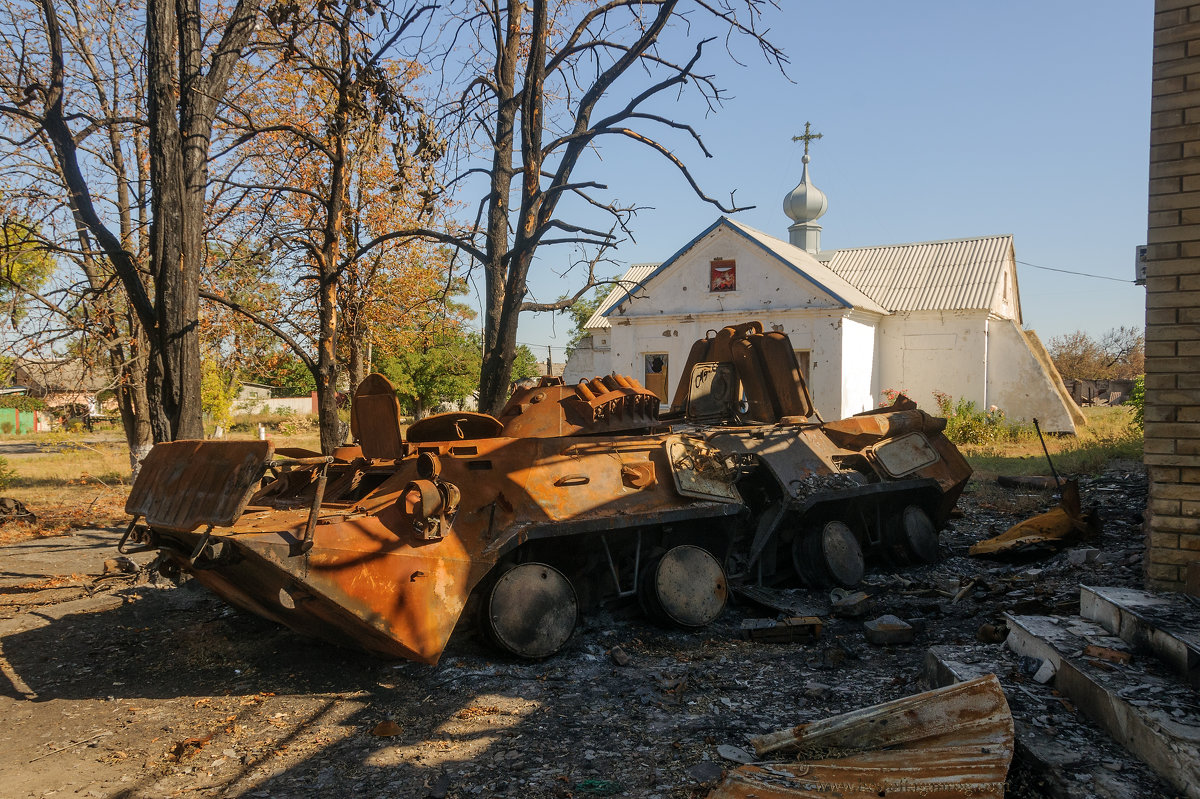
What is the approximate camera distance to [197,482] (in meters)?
5.87

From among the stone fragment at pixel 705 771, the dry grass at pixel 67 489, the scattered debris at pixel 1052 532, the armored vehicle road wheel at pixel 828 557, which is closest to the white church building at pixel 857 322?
the scattered debris at pixel 1052 532

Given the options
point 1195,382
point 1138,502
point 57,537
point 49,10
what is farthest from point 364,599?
point 1138,502

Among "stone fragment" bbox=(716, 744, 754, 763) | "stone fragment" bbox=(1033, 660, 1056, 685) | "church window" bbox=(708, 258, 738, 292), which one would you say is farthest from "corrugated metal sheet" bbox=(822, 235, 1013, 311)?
"stone fragment" bbox=(716, 744, 754, 763)

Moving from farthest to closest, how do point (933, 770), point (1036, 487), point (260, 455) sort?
point (1036, 487) < point (260, 455) < point (933, 770)

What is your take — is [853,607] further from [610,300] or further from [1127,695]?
[610,300]

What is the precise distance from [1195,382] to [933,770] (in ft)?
11.3

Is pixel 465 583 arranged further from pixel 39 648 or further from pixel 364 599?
pixel 39 648

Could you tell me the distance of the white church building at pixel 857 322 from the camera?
72.7ft

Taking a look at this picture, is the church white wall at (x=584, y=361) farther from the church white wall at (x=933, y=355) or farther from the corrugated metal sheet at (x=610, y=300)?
the church white wall at (x=933, y=355)

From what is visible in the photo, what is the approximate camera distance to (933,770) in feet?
12.6

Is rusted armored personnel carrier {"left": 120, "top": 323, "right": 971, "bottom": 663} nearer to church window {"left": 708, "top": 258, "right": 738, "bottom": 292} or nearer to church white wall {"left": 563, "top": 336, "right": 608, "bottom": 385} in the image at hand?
church window {"left": 708, "top": 258, "right": 738, "bottom": 292}

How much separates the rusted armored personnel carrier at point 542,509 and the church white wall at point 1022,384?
14.7 m

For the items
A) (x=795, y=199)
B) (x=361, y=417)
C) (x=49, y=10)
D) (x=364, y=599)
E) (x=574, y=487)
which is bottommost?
(x=364, y=599)

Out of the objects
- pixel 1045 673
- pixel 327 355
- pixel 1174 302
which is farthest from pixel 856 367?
pixel 1045 673
